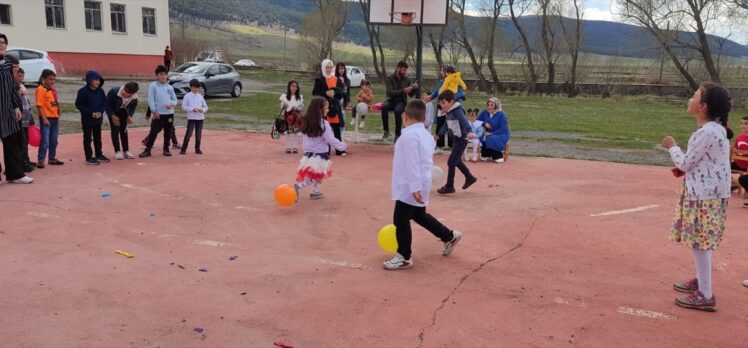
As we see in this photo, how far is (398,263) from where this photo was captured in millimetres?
5219

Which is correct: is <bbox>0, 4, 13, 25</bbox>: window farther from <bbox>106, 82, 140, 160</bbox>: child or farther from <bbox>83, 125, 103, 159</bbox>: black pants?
<bbox>83, 125, 103, 159</bbox>: black pants

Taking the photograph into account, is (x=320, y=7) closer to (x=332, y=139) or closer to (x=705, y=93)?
(x=332, y=139)

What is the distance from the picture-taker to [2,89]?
7.68 m

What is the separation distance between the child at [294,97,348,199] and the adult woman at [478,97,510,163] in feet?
13.5

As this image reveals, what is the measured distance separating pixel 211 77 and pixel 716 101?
2182 cm

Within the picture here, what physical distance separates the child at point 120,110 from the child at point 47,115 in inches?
31.1

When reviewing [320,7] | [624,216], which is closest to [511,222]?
[624,216]

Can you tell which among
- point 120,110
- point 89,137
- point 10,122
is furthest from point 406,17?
point 10,122

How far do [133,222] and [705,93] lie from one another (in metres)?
5.50

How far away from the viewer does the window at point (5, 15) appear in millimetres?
28109

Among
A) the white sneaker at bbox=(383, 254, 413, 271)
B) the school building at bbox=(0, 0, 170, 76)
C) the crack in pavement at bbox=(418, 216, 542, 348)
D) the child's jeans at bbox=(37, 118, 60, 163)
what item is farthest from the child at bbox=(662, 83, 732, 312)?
the school building at bbox=(0, 0, 170, 76)

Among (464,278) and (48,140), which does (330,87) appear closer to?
(48,140)

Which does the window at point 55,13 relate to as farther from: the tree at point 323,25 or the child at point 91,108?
the child at point 91,108

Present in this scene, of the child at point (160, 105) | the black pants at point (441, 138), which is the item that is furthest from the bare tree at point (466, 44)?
the child at point (160, 105)
